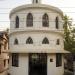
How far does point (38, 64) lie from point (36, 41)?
8.99 ft

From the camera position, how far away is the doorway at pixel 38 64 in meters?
23.8

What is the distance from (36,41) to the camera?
927 inches

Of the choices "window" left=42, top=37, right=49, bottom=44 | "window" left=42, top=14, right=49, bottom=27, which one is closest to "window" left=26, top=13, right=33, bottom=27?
"window" left=42, top=14, right=49, bottom=27

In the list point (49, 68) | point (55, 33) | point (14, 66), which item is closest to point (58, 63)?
point (49, 68)

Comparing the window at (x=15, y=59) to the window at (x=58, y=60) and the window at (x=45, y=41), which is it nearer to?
the window at (x=45, y=41)

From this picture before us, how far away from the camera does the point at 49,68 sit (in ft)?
77.5

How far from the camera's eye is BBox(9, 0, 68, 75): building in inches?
927

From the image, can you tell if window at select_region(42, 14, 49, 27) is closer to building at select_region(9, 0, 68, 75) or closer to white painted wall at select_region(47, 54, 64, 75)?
building at select_region(9, 0, 68, 75)

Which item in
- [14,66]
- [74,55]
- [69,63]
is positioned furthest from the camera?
[69,63]

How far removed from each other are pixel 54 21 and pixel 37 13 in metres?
2.23

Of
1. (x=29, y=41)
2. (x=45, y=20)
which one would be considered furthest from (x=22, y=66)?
(x=45, y=20)

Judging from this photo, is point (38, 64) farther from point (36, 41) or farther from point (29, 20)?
point (29, 20)

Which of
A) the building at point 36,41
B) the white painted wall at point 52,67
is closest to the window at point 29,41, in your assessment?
the building at point 36,41

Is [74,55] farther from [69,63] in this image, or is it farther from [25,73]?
[25,73]
